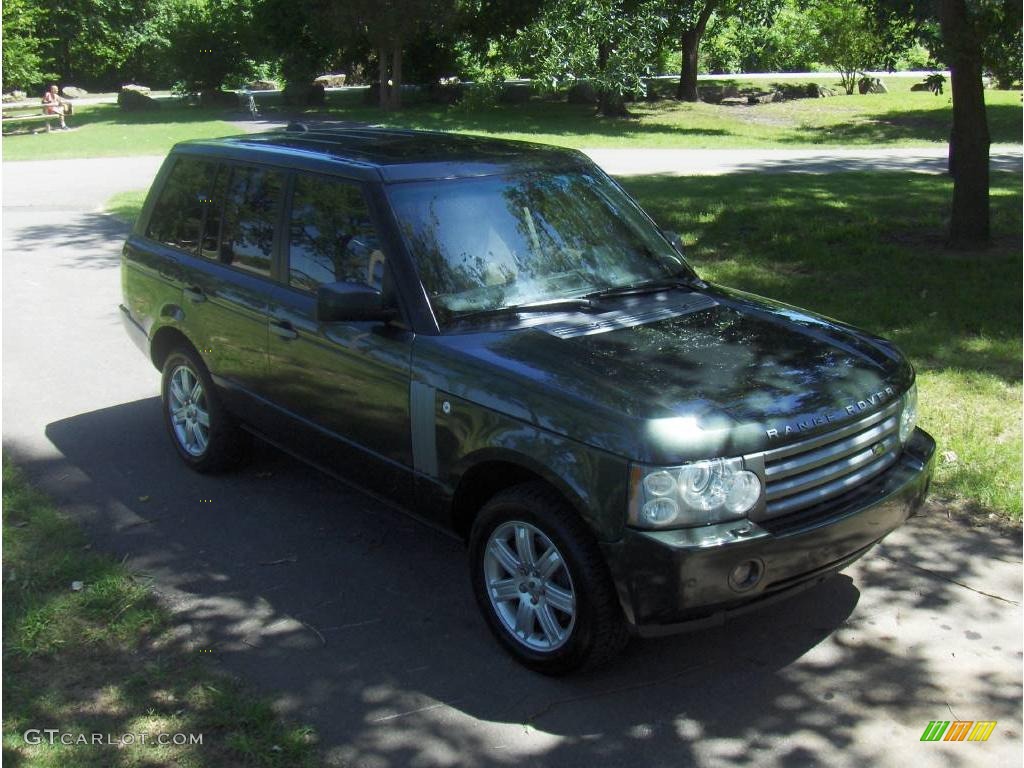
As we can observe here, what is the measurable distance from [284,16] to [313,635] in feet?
118

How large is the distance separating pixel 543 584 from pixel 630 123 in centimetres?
2767

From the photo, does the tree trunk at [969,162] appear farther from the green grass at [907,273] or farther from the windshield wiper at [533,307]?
the windshield wiper at [533,307]

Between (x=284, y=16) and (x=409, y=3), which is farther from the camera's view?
(x=284, y=16)

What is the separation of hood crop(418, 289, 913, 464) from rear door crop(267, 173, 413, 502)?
0.35 meters

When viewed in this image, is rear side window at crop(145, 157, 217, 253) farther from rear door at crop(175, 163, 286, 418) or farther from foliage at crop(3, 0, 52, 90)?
foliage at crop(3, 0, 52, 90)

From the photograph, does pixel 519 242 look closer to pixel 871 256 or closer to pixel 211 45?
pixel 871 256

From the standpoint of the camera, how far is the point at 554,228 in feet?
16.3

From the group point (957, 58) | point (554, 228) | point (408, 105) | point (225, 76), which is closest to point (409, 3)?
point (408, 105)

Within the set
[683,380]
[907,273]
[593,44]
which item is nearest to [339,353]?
[683,380]

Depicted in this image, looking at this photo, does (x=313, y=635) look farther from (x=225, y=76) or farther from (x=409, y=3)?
(x=225, y=76)

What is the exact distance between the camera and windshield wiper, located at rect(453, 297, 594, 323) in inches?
176

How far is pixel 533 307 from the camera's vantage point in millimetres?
4566

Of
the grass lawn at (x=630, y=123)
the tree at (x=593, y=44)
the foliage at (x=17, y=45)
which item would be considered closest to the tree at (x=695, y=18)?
the tree at (x=593, y=44)

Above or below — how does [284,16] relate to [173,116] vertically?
above
